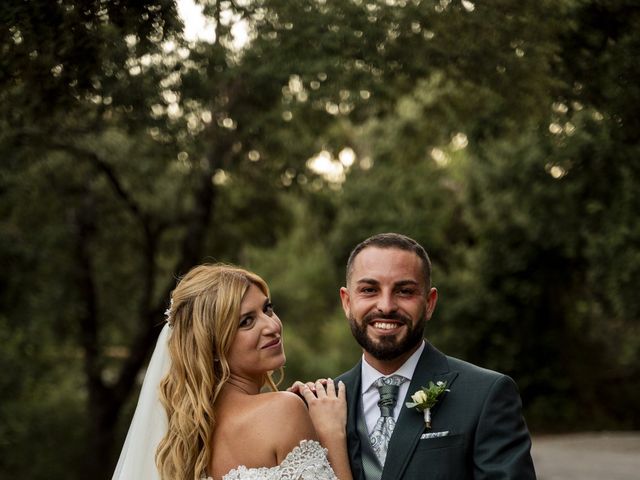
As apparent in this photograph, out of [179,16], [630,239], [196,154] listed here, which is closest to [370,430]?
[179,16]

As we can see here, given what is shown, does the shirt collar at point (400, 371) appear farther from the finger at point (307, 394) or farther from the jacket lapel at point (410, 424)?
the finger at point (307, 394)

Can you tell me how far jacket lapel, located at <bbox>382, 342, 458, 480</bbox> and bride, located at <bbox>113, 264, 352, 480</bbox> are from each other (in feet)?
0.68

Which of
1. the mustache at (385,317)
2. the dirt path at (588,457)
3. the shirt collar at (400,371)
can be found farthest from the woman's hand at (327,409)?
the dirt path at (588,457)

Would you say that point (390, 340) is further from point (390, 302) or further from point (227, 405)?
point (227, 405)

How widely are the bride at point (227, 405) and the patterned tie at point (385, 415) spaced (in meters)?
0.14

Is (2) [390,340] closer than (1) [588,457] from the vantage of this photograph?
Yes

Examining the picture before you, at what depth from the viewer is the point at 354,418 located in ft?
12.1

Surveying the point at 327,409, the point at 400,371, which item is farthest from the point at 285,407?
the point at 400,371

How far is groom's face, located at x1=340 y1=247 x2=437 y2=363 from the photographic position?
3617 millimetres

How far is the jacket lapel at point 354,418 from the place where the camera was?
3584 mm

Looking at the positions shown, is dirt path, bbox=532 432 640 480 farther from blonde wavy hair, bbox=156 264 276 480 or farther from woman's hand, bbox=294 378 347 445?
blonde wavy hair, bbox=156 264 276 480

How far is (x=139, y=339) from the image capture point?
42.1 feet

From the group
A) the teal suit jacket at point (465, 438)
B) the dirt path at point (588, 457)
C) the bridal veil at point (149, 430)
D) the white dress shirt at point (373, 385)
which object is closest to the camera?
the teal suit jacket at point (465, 438)

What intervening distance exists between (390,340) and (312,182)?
969cm
